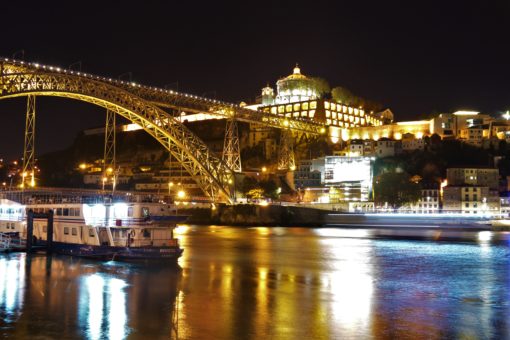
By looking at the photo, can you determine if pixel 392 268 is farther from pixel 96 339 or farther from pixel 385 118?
pixel 385 118

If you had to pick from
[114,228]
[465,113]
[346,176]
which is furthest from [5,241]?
[465,113]

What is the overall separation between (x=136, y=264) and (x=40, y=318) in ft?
30.7

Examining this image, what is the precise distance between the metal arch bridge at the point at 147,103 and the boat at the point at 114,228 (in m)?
10.0

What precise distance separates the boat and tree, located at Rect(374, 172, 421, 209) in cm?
4214

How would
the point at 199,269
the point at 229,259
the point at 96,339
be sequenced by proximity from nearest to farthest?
the point at 96,339
the point at 199,269
the point at 229,259

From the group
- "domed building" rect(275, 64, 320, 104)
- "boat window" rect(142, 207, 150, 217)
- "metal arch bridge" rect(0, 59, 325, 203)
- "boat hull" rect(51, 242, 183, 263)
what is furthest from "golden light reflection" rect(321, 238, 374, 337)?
"domed building" rect(275, 64, 320, 104)

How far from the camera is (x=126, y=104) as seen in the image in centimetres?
4106

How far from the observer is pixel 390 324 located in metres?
12.4

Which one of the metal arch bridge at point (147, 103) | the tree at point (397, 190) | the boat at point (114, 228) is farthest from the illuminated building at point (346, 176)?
the boat at point (114, 228)

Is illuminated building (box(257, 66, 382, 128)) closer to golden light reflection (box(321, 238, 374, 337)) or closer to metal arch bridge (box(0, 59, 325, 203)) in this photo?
metal arch bridge (box(0, 59, 325, 203))

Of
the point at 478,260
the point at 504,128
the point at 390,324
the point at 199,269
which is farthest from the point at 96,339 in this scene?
the point at 504,128

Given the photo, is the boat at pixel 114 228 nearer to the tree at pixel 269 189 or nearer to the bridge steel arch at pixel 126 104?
the bridge steel arch at pixel 126 104

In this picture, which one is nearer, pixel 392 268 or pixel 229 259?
pixel 392 268

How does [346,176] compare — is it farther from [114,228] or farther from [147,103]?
[114,228]
